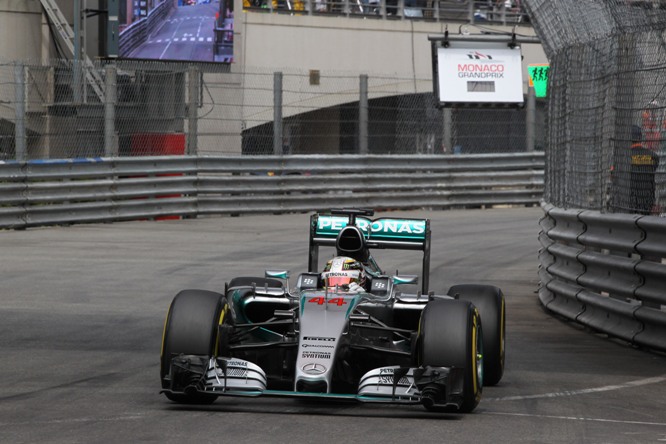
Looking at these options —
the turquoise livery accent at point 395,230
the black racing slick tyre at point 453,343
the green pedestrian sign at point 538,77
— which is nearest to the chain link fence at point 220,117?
the green pedestrian sign at point 538,77

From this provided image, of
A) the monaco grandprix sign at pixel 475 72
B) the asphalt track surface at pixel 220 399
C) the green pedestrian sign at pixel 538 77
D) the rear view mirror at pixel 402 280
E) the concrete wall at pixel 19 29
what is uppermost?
the concrete wall at pixel 19 29

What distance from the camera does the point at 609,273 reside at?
11.1 meters

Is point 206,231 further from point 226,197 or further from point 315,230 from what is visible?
point 315,230

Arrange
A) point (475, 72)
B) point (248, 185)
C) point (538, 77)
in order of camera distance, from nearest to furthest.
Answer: point (475, 72)
point (248, 185)
point (538, 77)

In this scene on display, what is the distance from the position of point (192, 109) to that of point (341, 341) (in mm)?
14463

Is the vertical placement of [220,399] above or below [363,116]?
below

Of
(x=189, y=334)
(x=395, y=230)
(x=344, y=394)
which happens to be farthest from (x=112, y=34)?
(x=344, y=394)

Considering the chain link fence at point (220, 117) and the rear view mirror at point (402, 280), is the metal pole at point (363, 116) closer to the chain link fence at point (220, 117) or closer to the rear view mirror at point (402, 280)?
the chain link fence at point (220, 117)

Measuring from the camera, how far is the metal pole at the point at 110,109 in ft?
66.8

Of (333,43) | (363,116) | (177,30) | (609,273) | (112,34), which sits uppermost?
(177,30)

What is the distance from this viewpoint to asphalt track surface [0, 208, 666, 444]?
6.77 metres

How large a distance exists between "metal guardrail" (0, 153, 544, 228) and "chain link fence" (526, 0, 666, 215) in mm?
8684

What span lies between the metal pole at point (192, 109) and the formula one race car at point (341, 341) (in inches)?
504

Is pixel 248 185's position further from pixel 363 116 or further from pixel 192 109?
pixel 363 116
